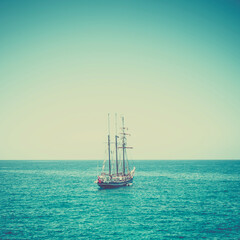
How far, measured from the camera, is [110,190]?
6462 cm

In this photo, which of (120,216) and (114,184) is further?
(114,184)

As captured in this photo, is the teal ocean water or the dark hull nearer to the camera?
the teal ocean water

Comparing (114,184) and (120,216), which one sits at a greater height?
(114,184)

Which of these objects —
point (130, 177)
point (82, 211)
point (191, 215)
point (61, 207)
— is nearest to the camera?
point (191, 215)

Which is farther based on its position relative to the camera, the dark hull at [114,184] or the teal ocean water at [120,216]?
the dark hull at [114,184]

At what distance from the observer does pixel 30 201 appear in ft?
161

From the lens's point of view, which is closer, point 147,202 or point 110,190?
point 147,202

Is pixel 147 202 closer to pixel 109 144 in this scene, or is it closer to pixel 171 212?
pixel 171 212

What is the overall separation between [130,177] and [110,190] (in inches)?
445

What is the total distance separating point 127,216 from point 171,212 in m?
7.96

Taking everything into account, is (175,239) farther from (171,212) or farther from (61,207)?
(61,207)

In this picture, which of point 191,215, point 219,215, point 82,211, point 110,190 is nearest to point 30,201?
point 82,211

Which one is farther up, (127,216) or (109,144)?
(109,144)

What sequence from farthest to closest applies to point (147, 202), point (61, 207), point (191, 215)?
point (147, 202) → point (61, 207) → point (191, 215)
